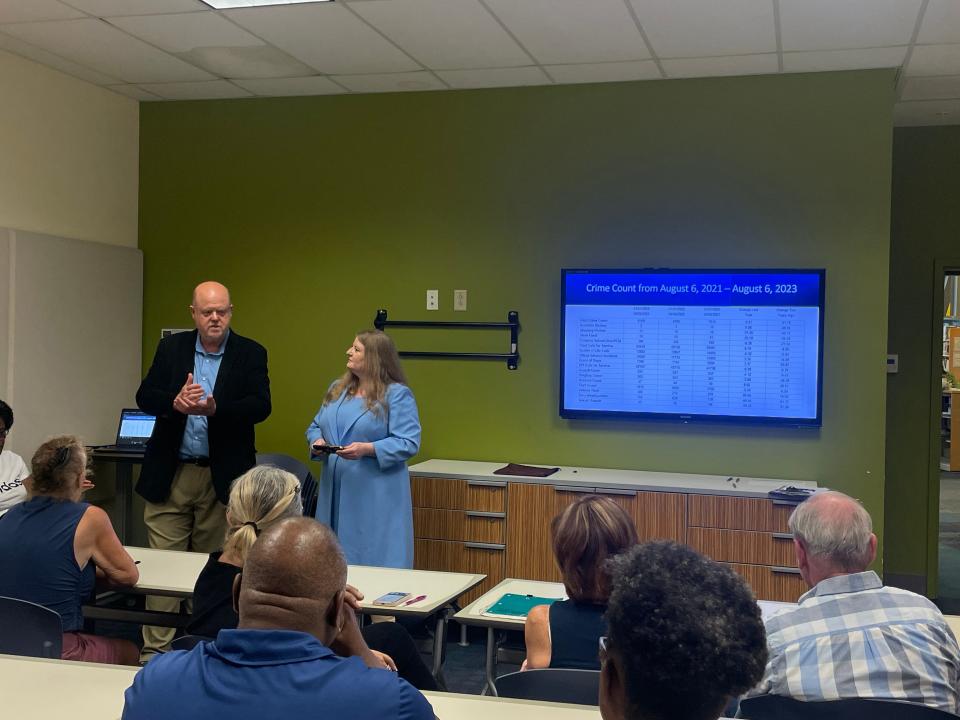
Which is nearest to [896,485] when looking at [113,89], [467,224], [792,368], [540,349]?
[792,368]

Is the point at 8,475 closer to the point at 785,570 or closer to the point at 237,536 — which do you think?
the point at 237,536

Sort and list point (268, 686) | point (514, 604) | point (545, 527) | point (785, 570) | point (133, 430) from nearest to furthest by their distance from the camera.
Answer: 1. point (268, 686)
2. point (514, 604)
3. point (785, 570)
4. point (545, 527)
5. point (133, 430)

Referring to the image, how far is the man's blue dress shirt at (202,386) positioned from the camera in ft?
14.1

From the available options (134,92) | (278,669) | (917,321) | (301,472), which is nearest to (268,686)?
(278,669)

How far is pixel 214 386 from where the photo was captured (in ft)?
14.5

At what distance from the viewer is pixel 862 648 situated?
206 cm

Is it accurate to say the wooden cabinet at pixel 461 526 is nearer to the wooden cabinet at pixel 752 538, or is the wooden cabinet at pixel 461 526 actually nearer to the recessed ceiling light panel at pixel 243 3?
the wooden cabinet at pixel 752 538

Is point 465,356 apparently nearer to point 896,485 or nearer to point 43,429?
point 43,429

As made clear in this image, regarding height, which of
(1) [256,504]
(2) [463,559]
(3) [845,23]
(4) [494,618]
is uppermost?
(3) [845,23]

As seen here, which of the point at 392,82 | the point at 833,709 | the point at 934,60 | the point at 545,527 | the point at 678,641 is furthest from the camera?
the point at 392,82

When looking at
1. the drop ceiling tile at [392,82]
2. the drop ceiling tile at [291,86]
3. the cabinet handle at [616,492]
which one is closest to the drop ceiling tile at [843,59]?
the drop ceiling tile at [392,82]

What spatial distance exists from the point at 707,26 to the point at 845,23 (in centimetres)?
58

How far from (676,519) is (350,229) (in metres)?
2.50

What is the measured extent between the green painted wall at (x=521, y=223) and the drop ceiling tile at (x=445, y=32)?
56 cm
